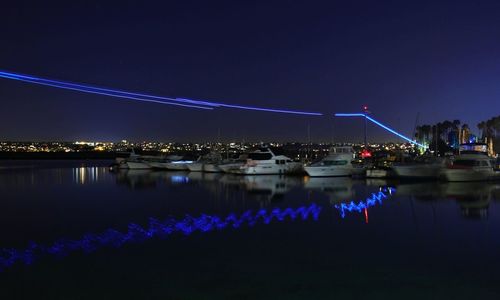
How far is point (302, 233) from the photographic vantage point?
14.9m

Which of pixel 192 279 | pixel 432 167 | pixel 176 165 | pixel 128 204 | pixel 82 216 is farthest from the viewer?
pixel 176 165

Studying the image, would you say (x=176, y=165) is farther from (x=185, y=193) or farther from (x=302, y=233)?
(x=302, y=233)

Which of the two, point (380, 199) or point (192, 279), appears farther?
point (380, 199)

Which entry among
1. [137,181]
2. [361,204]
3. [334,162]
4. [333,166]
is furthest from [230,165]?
[361,204]

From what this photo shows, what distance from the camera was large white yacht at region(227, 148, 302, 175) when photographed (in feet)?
147

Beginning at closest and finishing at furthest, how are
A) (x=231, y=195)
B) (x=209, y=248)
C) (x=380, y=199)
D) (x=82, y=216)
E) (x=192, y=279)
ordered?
(x=192, y=279), (x=209, y=248), (x=82, y=216), (x=380, y=199), (x=231, y=195)

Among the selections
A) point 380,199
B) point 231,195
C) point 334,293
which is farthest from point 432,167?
point 334,293

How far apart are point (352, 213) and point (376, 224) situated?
2.87 metres

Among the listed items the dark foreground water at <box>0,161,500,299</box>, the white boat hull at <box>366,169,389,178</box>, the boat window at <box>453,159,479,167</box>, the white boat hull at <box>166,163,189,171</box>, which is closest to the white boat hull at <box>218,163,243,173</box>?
the white boat hull at <box>166,163,189,171</box>

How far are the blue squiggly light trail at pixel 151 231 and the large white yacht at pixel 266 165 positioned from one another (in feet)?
76.1

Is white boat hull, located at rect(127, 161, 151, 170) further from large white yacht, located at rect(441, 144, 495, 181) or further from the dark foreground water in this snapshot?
large white yacht, located at rect(441, 144, 495, 181)

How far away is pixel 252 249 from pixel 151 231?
177 inches

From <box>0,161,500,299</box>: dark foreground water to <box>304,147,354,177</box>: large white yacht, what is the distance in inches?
635

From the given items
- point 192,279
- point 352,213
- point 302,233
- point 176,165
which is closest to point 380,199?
point 352,213
